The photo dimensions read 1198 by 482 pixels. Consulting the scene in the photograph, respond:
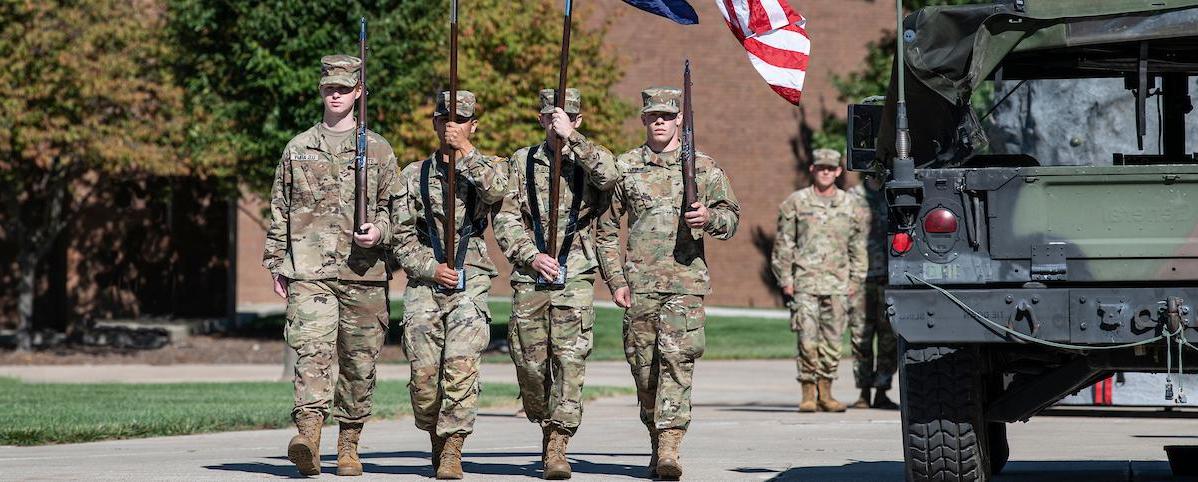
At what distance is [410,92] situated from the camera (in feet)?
80.5

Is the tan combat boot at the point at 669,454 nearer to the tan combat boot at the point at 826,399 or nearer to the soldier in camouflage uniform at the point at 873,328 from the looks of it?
the tan combat boot at the point at 826,399

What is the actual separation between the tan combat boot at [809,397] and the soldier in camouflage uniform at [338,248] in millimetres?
5895

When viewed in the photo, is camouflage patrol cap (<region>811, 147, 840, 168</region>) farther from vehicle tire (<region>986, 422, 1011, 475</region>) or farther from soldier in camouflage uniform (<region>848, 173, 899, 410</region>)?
vehicle tire (<region>986, 422, 1011, 475</region>)

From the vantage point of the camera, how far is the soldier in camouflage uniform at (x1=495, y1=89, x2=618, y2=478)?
30.7 feet

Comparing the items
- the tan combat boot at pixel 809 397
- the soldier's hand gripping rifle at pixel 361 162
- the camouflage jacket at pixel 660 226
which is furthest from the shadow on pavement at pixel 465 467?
the tan combat boot at pixel 809 397

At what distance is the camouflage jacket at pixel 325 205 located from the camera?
9.62m

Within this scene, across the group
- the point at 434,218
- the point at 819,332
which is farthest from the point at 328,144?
the point at 819,332

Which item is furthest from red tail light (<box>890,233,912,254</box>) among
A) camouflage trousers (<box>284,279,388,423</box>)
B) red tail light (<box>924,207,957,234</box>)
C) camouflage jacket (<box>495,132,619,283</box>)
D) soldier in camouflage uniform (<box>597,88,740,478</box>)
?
camouflage trousers (<box>284,279,388,423</box>)

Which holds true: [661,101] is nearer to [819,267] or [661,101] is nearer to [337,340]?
[337,340]

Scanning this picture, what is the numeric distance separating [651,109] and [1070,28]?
2621mm

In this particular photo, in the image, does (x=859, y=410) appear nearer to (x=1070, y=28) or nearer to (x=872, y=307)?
(x=872, y=307)

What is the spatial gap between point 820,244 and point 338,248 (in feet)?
20.4

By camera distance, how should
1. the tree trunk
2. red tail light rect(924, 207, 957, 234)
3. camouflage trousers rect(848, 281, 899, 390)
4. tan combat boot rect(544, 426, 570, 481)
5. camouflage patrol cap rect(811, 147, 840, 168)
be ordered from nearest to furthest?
red tail light rect(924, 207, 957, 234) < tan combat boot rect(544, 426, 570, 481) < camouflage patrol cap rect(811, 147, 840, 168) < camouflage trousers rect(848, 281, 899, 390) < the tree trunk

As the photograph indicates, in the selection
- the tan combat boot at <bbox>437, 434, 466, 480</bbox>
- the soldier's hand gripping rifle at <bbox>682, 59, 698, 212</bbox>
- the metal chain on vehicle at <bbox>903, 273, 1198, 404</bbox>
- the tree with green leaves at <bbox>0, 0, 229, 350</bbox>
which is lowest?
the tan combat boot at <bbox>437, 434, 466, 480</bbox>
